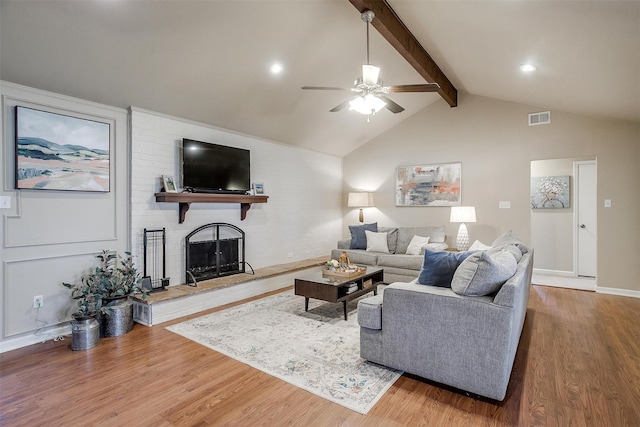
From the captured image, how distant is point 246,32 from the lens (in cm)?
338

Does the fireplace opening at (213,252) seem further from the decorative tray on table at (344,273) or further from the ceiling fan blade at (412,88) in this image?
the ceiling fan blade at (412,88)

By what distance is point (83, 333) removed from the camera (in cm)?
298

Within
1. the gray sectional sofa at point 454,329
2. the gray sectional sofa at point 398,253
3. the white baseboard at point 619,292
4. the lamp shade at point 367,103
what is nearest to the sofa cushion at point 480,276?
the gray sectional sofa at point 454,329

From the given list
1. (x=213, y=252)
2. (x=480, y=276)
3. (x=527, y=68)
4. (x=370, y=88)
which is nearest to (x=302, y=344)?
(x=480, y=276)

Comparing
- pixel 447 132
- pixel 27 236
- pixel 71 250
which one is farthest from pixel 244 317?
pixel 447 132

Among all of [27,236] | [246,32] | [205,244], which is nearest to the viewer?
[27,236]

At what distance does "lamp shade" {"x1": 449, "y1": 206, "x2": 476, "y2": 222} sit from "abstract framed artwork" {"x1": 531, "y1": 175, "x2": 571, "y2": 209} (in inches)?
66.2

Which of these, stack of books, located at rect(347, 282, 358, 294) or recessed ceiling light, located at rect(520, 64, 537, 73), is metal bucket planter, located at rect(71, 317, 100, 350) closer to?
stack of books, located at rect(347, 282, 358, 294)

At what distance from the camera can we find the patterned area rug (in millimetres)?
2344

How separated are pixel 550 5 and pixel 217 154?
3.93m

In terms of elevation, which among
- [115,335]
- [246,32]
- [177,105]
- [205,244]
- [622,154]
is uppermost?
[246,32]

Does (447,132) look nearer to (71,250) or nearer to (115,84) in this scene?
(115,84)

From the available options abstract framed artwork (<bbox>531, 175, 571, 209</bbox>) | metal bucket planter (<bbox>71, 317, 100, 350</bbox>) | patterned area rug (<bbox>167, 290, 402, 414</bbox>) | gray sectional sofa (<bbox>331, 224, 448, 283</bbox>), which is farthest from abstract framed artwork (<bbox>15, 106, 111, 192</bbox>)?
abstract framed artwork (<bbox>531, 175, 571, 209</bbox>)

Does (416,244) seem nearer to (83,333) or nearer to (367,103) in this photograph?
(367,103)
